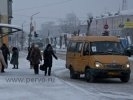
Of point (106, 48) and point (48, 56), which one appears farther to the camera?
point (48, 56)

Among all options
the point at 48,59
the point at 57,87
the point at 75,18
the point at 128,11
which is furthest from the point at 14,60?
the point at 75,18

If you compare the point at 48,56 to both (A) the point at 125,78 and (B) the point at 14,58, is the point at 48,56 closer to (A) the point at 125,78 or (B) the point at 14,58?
(A) the point at 125,78

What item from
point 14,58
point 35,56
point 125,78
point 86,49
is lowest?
point 125,78

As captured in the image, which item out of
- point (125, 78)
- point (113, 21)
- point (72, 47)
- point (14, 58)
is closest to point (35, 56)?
point (72, 47)

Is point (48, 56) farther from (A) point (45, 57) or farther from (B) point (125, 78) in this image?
(B) point (125, 78)

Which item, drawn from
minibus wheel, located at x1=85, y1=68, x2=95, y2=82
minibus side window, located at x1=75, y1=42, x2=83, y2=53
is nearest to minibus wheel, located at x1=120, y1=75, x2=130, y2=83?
minibus wheel, located at x1=85, y1=68, x2=95, y2=82

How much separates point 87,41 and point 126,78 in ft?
8.29

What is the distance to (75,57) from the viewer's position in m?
25.3

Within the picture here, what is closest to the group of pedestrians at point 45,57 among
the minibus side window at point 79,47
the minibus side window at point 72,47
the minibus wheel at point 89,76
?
the minibus side window at point 72,47

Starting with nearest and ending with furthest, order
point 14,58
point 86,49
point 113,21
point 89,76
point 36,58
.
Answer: point 89,76, point 86,49, point 36,58, point 14,58, point 113,21

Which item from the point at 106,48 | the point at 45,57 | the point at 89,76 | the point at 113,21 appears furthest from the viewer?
the point at 113,21

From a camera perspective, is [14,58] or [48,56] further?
[14,58]

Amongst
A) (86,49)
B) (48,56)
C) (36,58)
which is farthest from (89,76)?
(36,58)

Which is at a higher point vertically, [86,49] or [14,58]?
[86,49]
